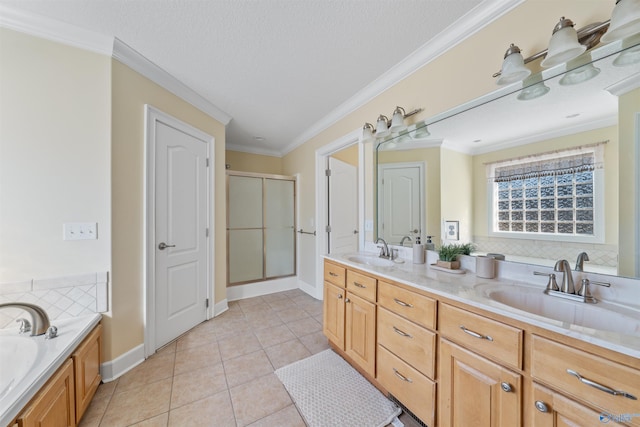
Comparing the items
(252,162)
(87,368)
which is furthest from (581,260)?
(252,162)

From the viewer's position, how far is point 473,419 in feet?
3.22

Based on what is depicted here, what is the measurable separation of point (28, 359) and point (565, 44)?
9.83 feet

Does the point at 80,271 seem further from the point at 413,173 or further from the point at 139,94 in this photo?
the point at 413,173

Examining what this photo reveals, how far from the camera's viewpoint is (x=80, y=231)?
158 centimetres

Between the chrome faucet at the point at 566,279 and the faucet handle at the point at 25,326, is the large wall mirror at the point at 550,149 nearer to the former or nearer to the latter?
the chrome faucet at the point at 566,279

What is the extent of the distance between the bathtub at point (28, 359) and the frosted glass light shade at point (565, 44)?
2.62 m

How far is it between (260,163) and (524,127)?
3.73 meters

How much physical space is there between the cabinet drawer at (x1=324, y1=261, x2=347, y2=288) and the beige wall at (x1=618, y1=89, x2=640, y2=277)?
4.71ft

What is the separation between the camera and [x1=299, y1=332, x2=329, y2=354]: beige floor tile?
2.04 metres

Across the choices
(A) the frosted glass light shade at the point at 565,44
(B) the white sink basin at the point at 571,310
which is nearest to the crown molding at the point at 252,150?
(A) the frosted glass light shade at the point at 565,44

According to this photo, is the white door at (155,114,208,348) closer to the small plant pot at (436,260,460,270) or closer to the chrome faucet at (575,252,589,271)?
the small plant pot at (436,260,460,270)

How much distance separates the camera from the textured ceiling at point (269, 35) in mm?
1345

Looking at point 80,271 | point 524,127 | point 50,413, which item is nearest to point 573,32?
point 524,127

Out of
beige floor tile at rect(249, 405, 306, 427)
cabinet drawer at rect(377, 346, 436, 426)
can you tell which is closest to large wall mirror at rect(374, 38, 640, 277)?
cabinet drawer at rect(377, 346, 436, 426)
